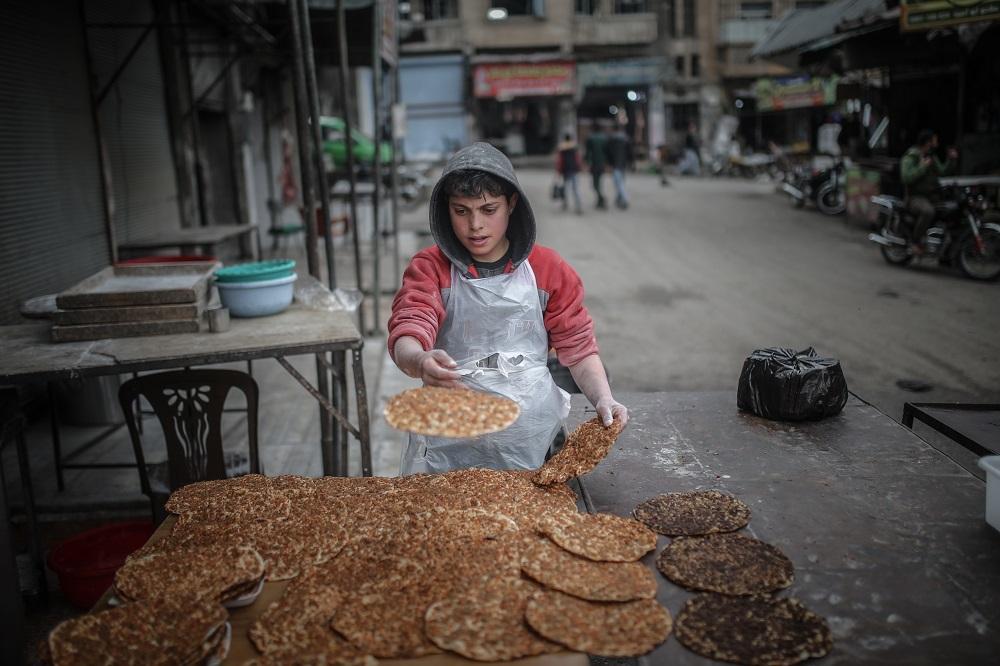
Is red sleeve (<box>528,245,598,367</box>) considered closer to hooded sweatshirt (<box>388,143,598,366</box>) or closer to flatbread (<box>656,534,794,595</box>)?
hooded sweatshirt (<box>388,143,598,366</box>)

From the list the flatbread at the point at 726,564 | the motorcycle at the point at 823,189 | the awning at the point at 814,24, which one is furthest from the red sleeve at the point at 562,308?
the motorcycle at the point at 823,189

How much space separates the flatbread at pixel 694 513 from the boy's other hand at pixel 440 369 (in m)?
0.74

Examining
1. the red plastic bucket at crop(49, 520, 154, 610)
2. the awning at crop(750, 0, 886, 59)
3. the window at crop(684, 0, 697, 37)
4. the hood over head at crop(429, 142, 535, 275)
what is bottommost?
the red plastic bucket at crop(49, 520, 154, 610)

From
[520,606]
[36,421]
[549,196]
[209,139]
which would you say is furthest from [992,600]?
[549,196]

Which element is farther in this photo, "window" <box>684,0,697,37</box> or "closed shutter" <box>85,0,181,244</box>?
"window" <box>684,0,697,37</box>

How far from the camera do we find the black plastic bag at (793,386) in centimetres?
307

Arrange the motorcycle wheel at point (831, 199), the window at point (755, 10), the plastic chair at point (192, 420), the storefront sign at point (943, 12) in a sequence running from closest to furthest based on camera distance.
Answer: the plastic chair at point (192, 420) < the storefront sign at point (943, 12) < the motorcycle wheel at point (831, 199) < the window at point (755, 10)

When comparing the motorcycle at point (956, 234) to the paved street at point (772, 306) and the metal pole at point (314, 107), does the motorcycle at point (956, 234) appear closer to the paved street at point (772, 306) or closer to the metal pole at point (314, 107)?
the paved street at point (772, 306)

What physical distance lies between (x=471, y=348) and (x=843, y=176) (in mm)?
17042

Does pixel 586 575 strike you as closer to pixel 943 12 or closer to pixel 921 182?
pixel 943 12

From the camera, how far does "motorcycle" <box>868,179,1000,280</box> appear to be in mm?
10008

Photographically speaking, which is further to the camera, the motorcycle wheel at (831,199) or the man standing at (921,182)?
the motorcycle wheel at (831,199)

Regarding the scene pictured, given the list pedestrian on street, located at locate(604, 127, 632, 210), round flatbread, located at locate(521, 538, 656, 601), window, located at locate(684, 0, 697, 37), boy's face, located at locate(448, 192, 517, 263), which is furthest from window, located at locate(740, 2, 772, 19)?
round flatbread, located at locate(521, 538, 656, 601)

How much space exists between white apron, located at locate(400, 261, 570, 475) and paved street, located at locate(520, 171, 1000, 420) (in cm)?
372
